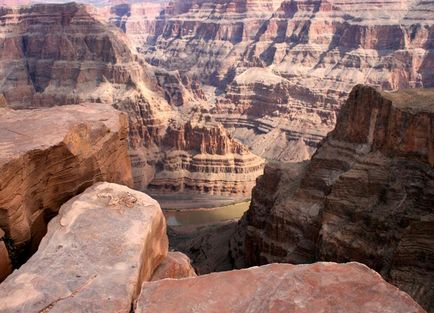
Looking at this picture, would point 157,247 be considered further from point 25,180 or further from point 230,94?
point 230,94

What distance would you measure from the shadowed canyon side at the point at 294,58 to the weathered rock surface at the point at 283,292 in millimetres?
67460

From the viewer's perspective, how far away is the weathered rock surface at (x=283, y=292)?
22.9 ft

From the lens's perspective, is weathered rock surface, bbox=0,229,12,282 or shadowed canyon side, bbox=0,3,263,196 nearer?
weathered rock surface, bbox=0,229,12,282

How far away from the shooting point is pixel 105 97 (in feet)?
239

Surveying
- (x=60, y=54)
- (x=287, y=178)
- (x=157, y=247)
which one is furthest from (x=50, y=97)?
(x=157, y=247)

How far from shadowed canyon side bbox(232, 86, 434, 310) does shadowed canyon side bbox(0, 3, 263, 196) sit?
28198 mm

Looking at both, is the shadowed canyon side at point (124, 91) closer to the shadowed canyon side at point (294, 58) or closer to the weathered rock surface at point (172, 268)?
the shadowed canyon side at point (294, 58)

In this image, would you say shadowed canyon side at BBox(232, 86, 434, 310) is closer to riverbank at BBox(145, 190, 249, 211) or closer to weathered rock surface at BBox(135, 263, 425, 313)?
weathered rock surface at BBox(135, 263, 425, 313)

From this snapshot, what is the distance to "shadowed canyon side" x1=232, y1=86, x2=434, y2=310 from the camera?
66.3ft

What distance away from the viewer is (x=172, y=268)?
10836 millimetres

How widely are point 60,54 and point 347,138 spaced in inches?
2421

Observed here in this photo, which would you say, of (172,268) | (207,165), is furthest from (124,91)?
(172,268)

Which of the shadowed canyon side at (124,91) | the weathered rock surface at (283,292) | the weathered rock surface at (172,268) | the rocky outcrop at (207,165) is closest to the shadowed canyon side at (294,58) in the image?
the shadowed canyon side at (124,91)

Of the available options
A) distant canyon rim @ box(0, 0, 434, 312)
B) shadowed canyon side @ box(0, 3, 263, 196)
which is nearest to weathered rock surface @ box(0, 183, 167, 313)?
distant canyon rim @ box(0, 0, 434, 312)
